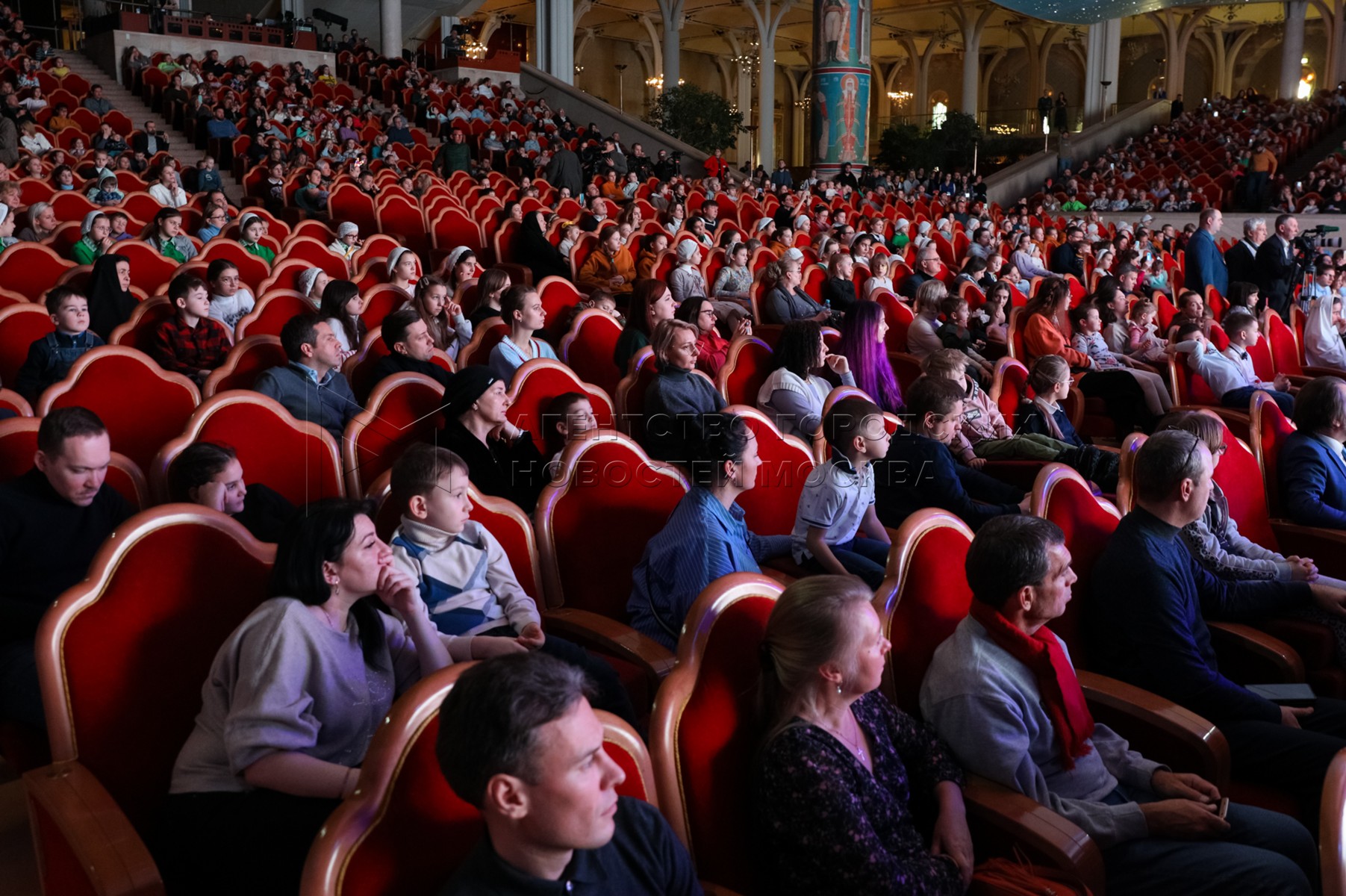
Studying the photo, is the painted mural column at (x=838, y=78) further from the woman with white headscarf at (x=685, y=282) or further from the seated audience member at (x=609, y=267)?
the woman with white headscarf at (x=685, y=282)

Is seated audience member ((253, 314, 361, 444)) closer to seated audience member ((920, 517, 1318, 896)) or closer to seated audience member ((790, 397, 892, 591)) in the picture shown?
seated audience member ((790, 397, 892, 591))

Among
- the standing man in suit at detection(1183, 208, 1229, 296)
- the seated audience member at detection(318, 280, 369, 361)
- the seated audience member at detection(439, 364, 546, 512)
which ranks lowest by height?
the seated audience member at detection(439, 364, 546, 512)

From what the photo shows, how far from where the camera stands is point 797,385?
355 centimetres

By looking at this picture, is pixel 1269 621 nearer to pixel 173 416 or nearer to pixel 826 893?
pixel 826 893

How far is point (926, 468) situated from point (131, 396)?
7.10 ft

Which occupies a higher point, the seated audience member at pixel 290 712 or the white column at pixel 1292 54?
the white column at pixel 1292 54

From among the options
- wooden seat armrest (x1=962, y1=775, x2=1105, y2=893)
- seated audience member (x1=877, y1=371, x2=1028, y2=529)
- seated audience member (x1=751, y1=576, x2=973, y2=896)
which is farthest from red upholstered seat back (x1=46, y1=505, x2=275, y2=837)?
seated audience member (x1=877, y1=371, x2=1028, y2=529)

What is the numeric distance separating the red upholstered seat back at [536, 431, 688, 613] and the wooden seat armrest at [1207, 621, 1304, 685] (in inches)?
48.6

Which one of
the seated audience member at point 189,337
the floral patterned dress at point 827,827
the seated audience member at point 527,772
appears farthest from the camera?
the seated audience member at point 189,337

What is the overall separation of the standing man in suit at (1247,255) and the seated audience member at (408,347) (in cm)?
564

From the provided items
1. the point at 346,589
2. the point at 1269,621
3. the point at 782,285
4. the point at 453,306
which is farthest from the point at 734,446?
the point at 782,285

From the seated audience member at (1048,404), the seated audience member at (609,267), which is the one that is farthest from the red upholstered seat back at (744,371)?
the seated audience member at (609,267)

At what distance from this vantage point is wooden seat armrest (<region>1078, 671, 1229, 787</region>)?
1786 mm

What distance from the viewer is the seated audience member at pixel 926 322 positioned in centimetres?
505
